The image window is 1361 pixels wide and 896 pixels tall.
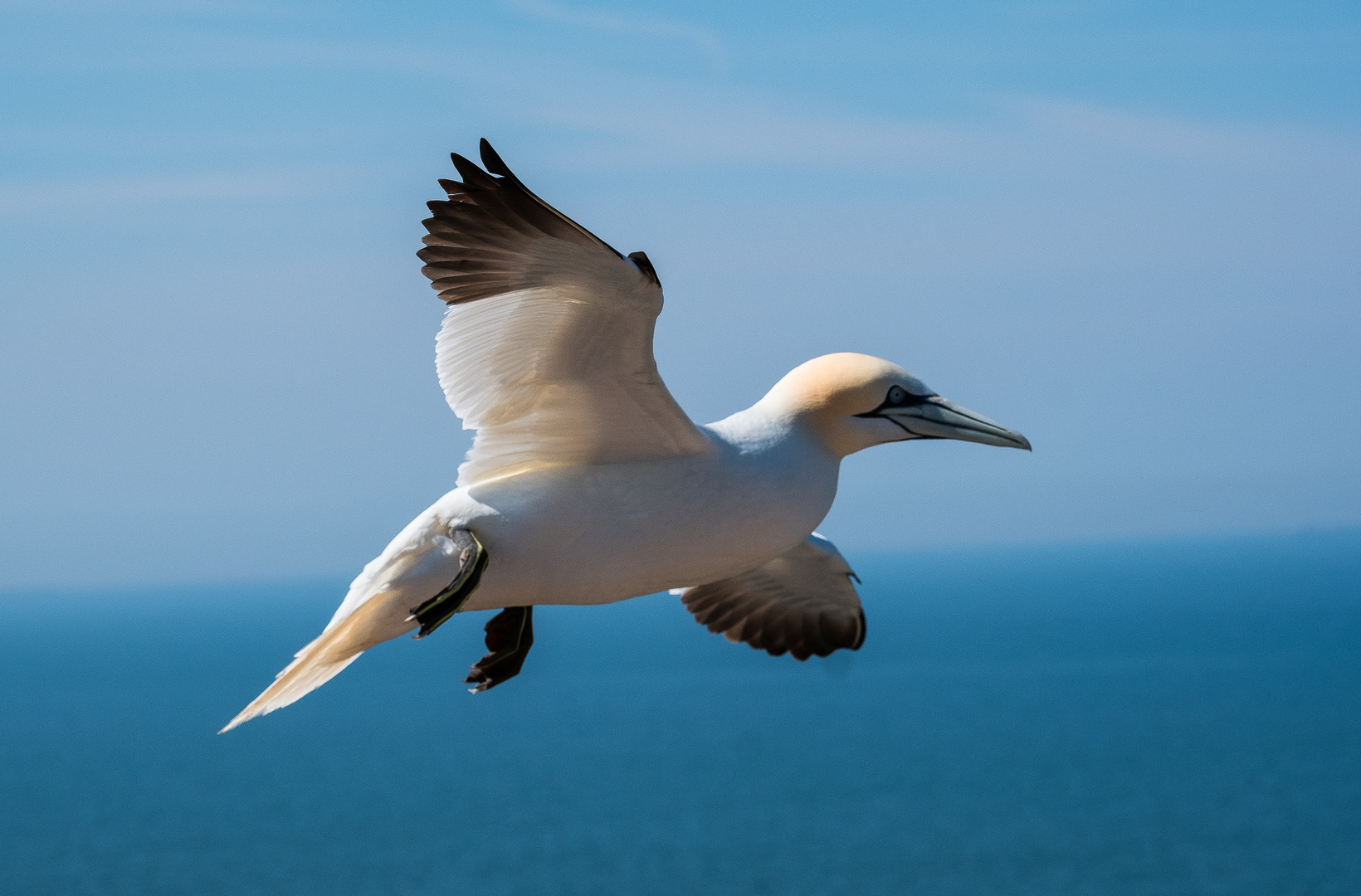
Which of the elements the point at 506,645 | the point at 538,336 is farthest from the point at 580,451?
the point at 506,645

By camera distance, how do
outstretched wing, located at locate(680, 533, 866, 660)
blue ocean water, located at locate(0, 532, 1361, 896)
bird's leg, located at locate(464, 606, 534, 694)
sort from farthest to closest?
blue ocean water, located at locate(0, 532, 1361, 896)
outstretched wing, located at locate(680, 533, 866, 660)
bird's leg, located at locate(464, 606, 534, 694)

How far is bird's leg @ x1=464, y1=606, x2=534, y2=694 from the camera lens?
8.91m

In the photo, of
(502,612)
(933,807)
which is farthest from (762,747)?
(502,612)

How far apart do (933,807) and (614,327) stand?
415 feet

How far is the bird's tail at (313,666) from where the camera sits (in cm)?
785

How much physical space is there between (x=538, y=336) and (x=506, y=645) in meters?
2.26

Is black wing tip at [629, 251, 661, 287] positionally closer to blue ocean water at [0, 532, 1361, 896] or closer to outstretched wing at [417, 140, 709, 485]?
outstretched wing at [417, 140, 709, 485]

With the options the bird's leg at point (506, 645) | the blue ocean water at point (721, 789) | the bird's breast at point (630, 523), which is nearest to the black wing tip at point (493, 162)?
the bird's breast at point (630, 523)

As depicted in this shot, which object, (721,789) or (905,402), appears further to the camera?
(721,789)

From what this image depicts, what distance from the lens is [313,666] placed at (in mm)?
8086

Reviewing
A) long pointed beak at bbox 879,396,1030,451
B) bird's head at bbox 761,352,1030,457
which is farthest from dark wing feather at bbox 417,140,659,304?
long pointed beak at bbox 879,396,1030,451

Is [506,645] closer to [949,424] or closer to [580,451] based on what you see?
[580,451]

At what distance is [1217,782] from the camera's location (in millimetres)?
130750

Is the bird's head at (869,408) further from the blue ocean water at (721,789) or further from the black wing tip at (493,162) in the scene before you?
the blue ocean water at (721,789)
